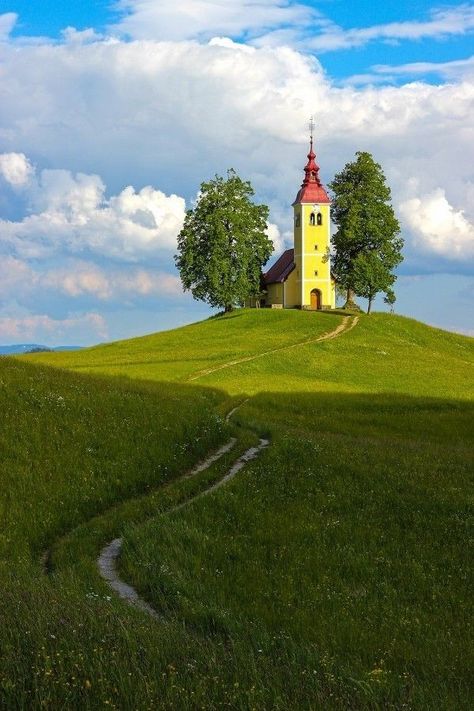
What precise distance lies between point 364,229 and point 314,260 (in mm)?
15883

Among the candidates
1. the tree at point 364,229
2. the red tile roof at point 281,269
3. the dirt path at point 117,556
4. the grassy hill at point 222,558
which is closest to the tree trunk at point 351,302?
the tree at point 364,229

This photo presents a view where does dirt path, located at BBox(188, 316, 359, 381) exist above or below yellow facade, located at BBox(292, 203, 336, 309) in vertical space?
below

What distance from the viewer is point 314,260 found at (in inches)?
3907

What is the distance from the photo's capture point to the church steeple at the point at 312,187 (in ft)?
330

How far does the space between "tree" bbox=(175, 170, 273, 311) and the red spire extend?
25.9 feet

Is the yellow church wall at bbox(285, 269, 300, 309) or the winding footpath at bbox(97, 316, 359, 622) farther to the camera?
the yellow church wall at bbox(285, 269, 300, 309)

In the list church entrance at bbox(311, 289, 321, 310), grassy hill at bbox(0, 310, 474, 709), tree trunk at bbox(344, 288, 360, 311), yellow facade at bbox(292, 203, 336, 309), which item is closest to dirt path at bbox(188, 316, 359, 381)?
tree trunk at bbox(344, 288, 360, 311)

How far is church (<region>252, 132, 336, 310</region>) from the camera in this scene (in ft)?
324

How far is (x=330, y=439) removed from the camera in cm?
3025

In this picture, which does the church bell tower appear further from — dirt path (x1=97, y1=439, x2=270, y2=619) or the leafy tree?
dirt path (x1=97, y1=439, x2=270, y2=619)

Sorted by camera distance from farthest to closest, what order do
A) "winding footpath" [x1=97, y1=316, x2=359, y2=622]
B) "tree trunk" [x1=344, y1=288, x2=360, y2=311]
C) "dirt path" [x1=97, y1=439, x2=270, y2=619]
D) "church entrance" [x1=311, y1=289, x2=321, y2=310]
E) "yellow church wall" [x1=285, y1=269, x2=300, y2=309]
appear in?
"yellow church wall" [x1=285, y1=269, x2=300, y2=309] < "church entrance" [x1=311, y1=289, x2=321, y2=310] < "tree trunk" [x1=344, y1=288, x2=360, y2=311] < "winding footpath" [x1=97, y1=316, x2=359, y2=622] < "dirt path" [x1=97, y1=439, x2=270, y2=619]

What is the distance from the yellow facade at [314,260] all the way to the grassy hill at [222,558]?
202 feet

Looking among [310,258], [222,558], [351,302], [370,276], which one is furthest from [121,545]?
A: [310,258]

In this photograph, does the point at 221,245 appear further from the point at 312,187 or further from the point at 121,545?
the point at 121,545
